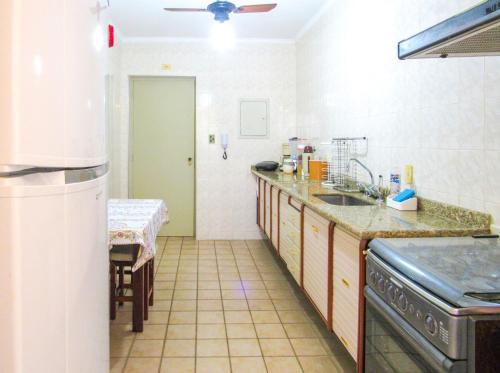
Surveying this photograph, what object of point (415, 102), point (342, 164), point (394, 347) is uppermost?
point (415, 102)

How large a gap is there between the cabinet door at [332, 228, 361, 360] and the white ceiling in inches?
112

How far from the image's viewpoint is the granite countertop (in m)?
1.87

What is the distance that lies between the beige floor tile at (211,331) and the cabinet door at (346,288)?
897 mm

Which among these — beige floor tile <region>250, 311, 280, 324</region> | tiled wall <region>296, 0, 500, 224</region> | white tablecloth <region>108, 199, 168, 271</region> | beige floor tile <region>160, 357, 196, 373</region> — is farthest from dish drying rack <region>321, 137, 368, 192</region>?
beige floor tile <region>160, 357, 196, 373</region>

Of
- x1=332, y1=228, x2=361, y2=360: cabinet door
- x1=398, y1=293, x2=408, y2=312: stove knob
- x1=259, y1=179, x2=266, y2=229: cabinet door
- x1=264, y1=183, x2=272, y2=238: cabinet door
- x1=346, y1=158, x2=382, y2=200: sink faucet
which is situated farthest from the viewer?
x1=259, y1=179, x2=266, y2=229: cabinet door

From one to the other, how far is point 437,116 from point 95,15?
5.53 ft

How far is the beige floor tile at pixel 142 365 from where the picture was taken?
2.43 meters

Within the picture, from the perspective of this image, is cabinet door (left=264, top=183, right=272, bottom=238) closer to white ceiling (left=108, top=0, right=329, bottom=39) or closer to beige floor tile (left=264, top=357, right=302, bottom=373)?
white ceiling (left=108, top=0, right=329, bottom=39)

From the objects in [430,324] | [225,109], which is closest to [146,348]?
[430,324]

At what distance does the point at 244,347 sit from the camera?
9.00 ft

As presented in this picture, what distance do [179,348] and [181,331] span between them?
25cm

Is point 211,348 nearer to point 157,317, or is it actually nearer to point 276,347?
point 276,347

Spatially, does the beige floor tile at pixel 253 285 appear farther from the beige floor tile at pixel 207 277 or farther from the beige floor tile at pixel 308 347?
the beige floor tile at pixel 308 347

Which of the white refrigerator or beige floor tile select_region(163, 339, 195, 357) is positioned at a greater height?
the white refrigerator
